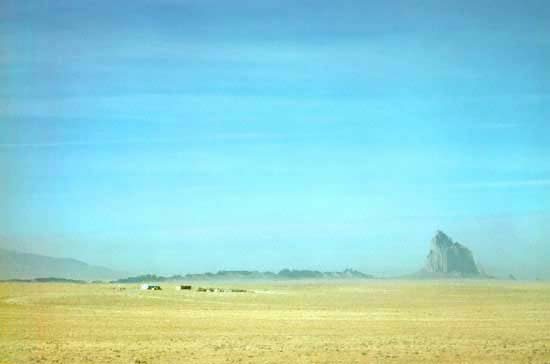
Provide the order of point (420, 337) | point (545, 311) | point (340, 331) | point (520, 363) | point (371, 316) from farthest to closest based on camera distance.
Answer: point (545, 311), point (371, 316), point (340, 331), point (420, 337), point (520, 363)

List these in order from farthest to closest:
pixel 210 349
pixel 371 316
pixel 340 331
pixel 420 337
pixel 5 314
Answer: pixel 371 316, pixel 5 314, pixel 340 331, pixel 420 337, pixel 210 349

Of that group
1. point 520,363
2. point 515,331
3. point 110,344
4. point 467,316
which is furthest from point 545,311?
point 110,344

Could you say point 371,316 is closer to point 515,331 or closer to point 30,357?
point 515,331

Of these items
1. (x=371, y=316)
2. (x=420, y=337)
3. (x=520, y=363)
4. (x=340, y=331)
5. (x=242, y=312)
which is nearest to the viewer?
(x=520, y=363)

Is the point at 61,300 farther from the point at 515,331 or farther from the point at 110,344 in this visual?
the point at 515,331

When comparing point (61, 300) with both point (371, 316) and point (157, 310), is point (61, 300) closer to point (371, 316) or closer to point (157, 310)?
point (157, 310)

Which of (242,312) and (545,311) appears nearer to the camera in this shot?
(242,312)

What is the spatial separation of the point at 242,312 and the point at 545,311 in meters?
21.5

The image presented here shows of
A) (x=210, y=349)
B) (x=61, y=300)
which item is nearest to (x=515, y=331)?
(x=210, y=349)

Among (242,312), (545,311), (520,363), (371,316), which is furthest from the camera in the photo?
(545,311)

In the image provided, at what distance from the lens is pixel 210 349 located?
26734 mm

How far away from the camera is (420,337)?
31234 millimetres

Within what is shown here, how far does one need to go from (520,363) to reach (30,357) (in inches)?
628

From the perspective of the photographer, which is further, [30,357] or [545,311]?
[545,311]
